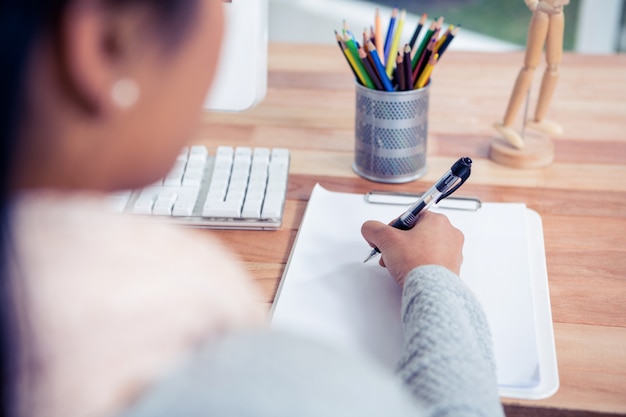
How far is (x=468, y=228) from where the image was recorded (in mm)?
864

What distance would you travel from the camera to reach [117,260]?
38cm

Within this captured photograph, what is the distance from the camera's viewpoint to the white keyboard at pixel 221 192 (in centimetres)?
88

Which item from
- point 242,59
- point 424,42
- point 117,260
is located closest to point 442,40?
point 424,42

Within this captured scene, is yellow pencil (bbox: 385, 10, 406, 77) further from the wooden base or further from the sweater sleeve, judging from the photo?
the sweater sleeve

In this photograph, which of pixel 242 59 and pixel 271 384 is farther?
pixel 242 59

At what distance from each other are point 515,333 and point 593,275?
0.15 meters

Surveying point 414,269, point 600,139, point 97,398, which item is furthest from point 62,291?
point 600,139

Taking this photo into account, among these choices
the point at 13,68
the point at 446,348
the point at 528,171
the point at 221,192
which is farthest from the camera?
the point at 528,171

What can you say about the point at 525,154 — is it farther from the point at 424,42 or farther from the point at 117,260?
the point at 117,260

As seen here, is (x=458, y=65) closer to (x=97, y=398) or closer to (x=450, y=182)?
(x=450, y=182)

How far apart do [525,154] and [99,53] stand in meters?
0.78

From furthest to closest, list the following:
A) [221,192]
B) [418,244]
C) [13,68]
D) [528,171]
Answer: [528,171] < [221,192] < [418,244] < [13,68]

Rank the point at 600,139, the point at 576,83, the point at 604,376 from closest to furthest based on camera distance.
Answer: the point at 604,376, the point at 600,139, the point at 576,83

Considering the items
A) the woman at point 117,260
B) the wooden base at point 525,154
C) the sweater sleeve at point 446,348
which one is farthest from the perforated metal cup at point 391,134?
the woman at point 117,260
